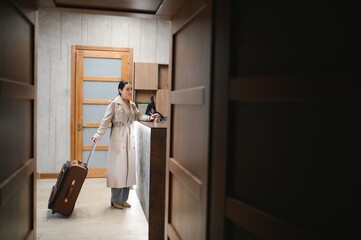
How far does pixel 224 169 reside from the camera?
1350mm

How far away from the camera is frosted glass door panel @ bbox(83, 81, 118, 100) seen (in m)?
6.28

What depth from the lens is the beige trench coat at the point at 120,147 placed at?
171 inches

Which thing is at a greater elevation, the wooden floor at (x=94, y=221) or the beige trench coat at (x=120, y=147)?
the beige trench coat at (x=120, y=147)

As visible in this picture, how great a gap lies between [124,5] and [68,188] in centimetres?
266

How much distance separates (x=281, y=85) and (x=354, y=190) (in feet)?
1.11

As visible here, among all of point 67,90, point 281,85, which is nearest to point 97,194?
point 67,90

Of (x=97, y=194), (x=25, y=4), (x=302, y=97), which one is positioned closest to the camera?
(x=302, y=97)

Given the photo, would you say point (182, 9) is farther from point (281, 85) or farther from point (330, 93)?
point (330, 93)

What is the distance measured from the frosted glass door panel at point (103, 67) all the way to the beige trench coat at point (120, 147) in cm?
206

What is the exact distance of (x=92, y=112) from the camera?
6312mm

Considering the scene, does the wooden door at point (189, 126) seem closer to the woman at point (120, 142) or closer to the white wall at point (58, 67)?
the woman at point (120, 142)

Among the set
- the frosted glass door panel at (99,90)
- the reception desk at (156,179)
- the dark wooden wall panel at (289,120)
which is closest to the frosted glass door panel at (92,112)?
the frosted glass door panel at (99,90)

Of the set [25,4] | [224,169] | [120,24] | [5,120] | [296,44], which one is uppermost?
[120,24]

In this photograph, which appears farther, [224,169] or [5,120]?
[5,120]
